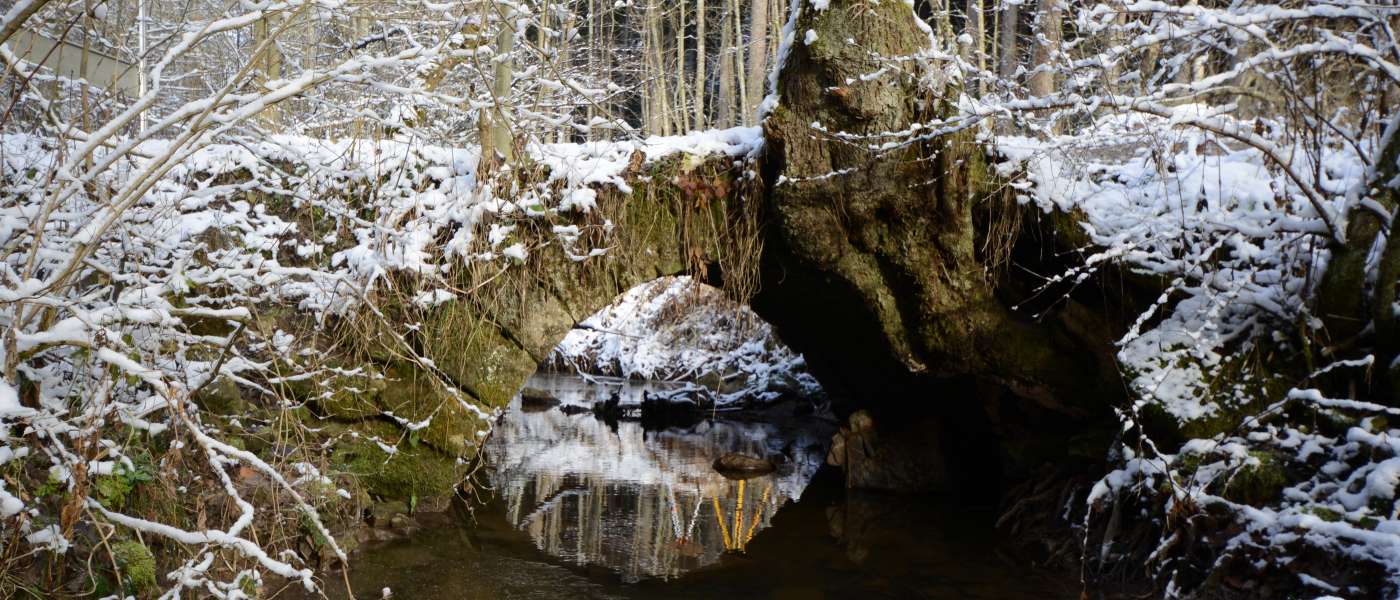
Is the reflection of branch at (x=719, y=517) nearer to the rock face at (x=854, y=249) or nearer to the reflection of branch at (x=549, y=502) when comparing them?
the reflection of branch at (x=549, y=502)

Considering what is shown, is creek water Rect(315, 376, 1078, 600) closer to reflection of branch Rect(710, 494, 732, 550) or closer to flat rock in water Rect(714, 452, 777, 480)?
reflection of branch Rect(710, 494, 732, 550)

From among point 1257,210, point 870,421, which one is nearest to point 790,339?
point 870,421

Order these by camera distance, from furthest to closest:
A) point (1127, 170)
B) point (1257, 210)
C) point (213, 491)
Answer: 1. point (1127, 170)
2. point (1257, 210)
3. point (213, 491)

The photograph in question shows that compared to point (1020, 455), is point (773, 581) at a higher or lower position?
lower

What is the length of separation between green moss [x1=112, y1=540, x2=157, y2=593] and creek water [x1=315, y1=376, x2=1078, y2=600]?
162 centimetres

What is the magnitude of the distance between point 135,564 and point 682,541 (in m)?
3.80

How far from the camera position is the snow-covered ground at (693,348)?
13.1m

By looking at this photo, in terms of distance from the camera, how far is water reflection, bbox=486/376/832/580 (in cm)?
646

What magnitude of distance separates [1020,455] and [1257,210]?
2778 millimetres

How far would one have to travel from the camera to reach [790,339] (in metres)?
9.34

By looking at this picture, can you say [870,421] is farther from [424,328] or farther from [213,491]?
[213,491]

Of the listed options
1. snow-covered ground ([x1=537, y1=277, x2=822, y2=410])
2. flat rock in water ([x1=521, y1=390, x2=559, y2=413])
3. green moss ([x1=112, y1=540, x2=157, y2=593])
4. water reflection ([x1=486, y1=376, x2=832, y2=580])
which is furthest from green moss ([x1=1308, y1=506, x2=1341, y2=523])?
flat rock in water ([x1=521, y1=390, x2=559, y2=413])

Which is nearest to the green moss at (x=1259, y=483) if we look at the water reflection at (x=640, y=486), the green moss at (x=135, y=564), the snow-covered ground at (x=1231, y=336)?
the snow-covered ground at (x=1231, y=336)

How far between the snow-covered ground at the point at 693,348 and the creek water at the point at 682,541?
2.84 meters
